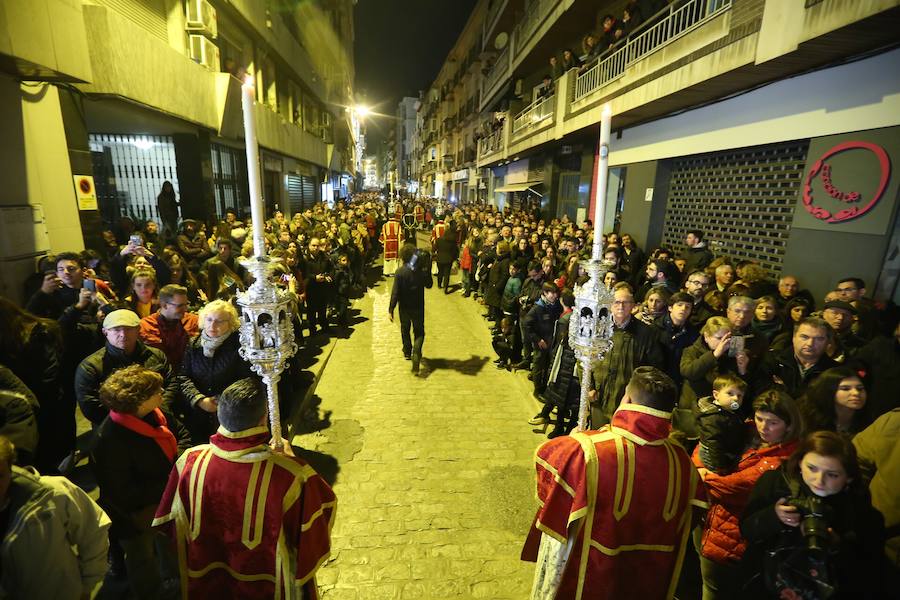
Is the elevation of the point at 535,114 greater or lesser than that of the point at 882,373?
greater

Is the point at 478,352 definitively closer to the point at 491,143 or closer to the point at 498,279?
the point at 498,279

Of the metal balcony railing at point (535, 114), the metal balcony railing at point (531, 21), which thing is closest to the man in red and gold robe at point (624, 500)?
the metal balcony railing at point (535, 114)

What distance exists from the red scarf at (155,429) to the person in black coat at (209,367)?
1.71 ft

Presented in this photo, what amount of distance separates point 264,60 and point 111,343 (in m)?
17.4

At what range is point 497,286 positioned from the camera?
30.1 feet

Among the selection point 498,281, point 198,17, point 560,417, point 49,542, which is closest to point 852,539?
point 560,417

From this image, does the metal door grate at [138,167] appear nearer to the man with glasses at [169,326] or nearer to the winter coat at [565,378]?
the man with glasses at [169,326]

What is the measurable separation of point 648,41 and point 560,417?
9061mm

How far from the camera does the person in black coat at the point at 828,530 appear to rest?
6.57 ft

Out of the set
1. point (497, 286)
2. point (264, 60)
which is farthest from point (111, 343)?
point (264, 60)

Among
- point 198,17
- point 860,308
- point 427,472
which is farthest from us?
point 198,17

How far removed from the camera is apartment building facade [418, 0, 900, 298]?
5.62m

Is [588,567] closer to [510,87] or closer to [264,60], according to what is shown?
[264,60]

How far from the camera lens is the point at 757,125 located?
7824 millimetres
